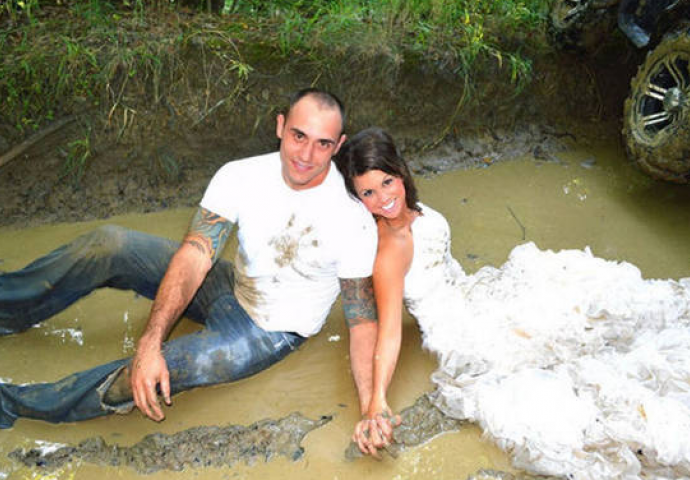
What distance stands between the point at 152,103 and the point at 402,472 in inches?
108

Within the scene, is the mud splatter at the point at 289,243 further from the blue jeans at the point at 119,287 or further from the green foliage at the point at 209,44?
the green foliage at the point at 209,44

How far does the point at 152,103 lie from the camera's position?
161 inches

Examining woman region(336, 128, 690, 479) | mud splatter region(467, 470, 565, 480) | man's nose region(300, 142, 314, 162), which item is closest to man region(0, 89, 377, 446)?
man's nose region(300, 142, 314, 162)

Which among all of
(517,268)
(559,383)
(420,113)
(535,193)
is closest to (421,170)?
(420,113)

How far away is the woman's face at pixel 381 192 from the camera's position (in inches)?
109

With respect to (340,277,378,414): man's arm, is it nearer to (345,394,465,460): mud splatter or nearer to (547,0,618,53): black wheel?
(345,394,465,460): mud splatter

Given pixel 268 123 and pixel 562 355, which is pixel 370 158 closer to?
pixel 562 355

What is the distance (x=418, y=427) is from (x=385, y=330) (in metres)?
0.47

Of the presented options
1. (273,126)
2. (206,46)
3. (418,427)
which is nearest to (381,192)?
(418,427)

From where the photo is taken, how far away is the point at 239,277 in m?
2.98

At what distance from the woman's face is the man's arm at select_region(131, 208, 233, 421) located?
0.61 metres

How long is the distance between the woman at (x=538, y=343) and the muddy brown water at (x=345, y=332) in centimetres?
20

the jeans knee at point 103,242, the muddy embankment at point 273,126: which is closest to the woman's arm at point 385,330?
the jeans knee at point 103,242

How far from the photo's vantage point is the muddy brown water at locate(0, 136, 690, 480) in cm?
265
